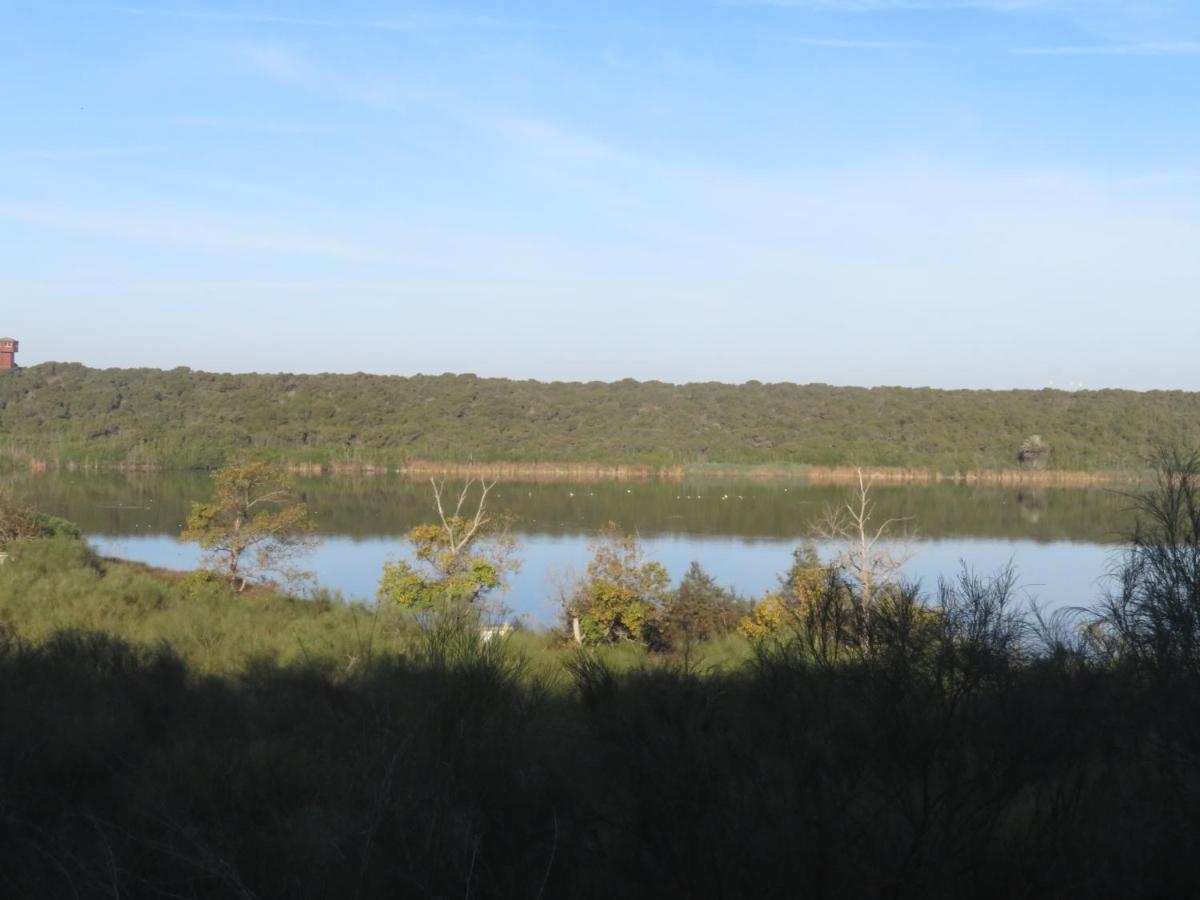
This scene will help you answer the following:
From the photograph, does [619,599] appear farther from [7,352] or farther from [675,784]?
[7,352]

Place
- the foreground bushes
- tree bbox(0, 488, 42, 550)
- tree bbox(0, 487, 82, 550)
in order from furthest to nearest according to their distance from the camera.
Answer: tree bbox(0, 488, 42, 550) → tree bbox(0, 487, 82, 550) → the foreground bushes

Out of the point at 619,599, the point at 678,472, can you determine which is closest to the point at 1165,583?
the point at 619,599

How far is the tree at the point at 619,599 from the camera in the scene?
17500 mm

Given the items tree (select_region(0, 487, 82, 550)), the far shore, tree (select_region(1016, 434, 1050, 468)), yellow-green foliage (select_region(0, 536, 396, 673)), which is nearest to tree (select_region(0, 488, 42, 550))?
tree (select_region(0, 487, 82, 550))

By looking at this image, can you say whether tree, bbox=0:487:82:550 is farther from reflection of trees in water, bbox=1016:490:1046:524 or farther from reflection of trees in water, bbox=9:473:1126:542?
reflection of trees in water, bbox=1016:490:1046:524

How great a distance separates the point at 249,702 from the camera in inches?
222

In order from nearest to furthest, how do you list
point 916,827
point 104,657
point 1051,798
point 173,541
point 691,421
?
point 916,827
point 1051,798
point 104,657
point 173,541
point 691,421

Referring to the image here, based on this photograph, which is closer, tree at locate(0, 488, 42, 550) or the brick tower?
tree at locate(0, 488, 42, 550)

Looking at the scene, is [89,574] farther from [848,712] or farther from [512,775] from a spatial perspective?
[848,712]

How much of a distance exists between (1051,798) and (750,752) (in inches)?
33.0

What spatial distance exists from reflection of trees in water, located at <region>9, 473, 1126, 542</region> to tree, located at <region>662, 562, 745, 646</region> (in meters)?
11.6

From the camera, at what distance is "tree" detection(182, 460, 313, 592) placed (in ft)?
75.6

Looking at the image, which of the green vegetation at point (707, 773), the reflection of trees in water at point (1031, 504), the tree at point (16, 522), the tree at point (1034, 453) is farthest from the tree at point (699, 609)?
the tree at point (1034, 453)

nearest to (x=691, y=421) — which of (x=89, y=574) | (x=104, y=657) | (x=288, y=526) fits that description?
(x=288, y=526)
